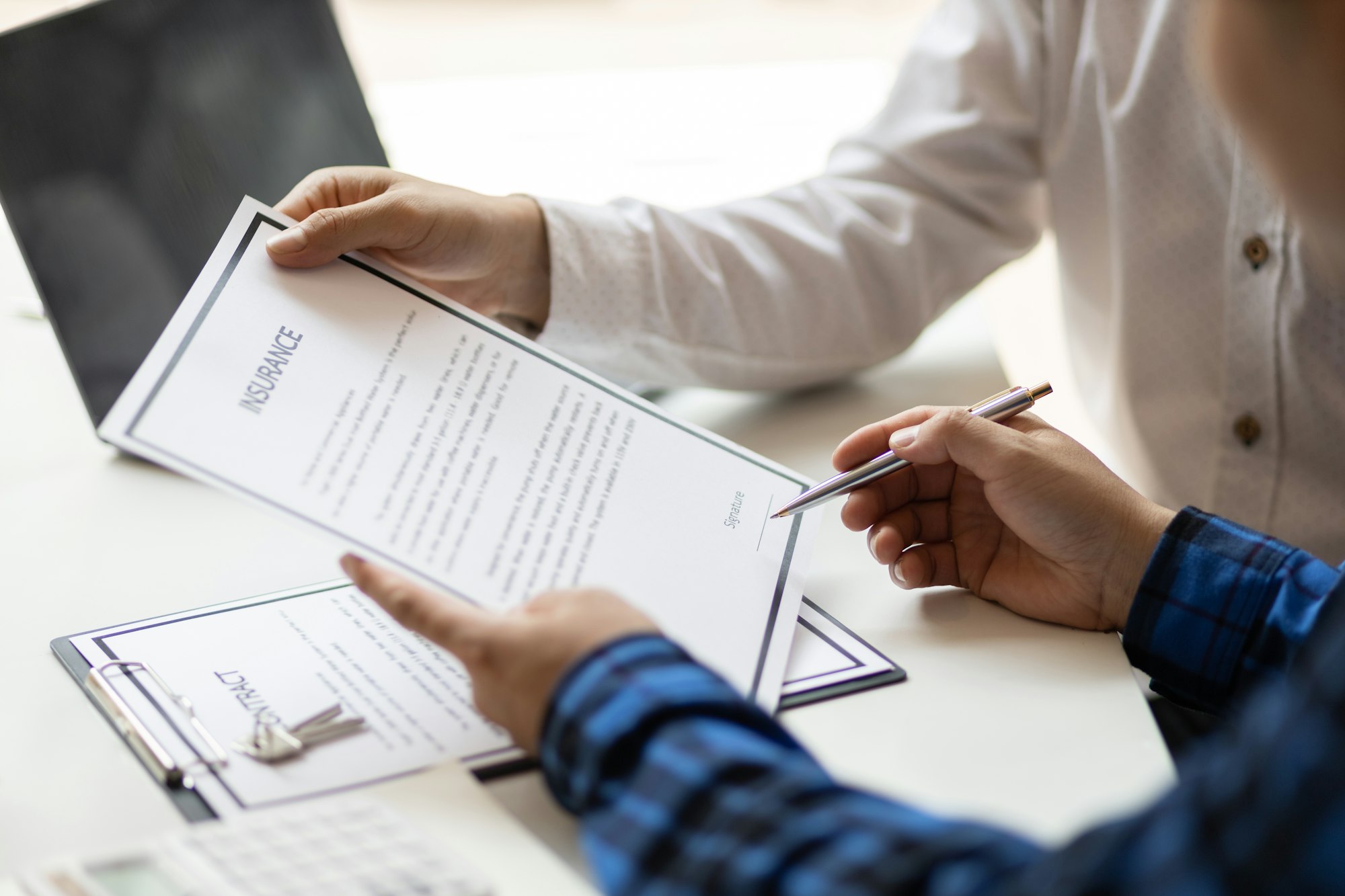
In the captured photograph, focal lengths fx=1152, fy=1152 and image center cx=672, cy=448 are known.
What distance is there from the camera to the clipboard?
52 centimetres

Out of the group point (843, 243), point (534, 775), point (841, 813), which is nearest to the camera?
point (841, 813)

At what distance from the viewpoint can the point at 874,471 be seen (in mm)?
699

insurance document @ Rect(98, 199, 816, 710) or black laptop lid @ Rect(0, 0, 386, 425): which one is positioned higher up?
black laptop lid @ Rect(0, 0, 386, 425)

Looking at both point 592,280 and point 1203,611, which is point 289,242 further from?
point 1203,611

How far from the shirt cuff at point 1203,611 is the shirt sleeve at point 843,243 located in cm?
36

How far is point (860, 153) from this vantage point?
101 centimetres

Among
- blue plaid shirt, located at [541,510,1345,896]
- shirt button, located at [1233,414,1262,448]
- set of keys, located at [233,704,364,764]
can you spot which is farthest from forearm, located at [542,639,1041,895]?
shirt button, located at [1233,414,1262,448]

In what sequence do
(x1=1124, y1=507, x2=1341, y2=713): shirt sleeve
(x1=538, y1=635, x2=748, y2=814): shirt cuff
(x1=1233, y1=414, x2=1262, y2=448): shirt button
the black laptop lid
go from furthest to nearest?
(x1=1233, y1=414, x2=1262, y2=448): shirt button, the black laptop lid, (x1=1124, y1=507, x2=1341, y2=713): shirt sleeve, (x1=538, y1=635, x2=748, y2=814): shirt cuff

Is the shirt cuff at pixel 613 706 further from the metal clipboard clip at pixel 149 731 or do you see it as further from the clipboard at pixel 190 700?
the metal clipboard clip at pixel 149 731

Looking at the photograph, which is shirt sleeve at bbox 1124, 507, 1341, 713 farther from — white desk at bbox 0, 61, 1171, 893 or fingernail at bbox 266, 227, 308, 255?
fingernail at bbox 266, 227, 308, 255

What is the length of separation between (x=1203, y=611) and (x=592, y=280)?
47 cm

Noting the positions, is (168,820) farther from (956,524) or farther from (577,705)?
(956,524)

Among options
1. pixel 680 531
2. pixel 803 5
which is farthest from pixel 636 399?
pixel 803 5

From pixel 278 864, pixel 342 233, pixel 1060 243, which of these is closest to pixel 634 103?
pixel 1060 243
